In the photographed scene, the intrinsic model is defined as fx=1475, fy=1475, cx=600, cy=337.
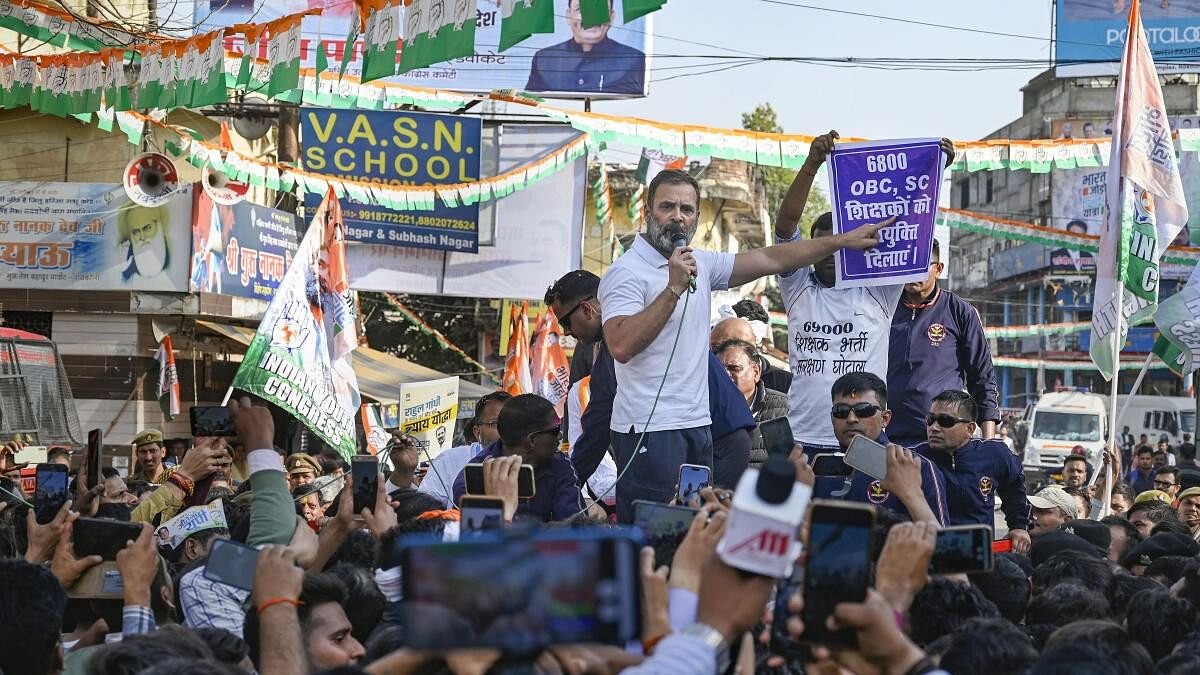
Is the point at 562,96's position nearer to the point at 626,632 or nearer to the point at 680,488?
the point at 680,488

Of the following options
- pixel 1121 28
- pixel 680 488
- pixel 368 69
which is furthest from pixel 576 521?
pixel 1121 28

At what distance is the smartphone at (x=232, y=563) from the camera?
3.56m

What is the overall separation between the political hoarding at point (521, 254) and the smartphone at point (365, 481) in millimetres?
19035

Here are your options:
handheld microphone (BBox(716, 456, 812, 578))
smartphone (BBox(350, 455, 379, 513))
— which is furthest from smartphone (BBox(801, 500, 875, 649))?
smartphone (BBox(350, 455, 379, 513))

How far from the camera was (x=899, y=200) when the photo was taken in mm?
6418

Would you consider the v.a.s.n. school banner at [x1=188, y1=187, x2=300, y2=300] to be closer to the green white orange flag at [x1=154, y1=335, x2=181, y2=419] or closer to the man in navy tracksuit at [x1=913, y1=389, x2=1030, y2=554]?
the green white orange flag at [x1=154, y1=335, x2=181, y2=419]

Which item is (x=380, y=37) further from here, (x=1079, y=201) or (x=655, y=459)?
(x=1079, y=201)

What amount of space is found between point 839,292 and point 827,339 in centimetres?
22

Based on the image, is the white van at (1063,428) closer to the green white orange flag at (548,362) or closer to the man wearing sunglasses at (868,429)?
the green white orange flag at (548,362)

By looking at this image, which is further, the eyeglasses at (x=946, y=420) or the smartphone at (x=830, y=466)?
the eyeglasses at (x=946, y=420)

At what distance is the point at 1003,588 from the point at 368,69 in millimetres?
6477

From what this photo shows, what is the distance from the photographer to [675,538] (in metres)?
3.54

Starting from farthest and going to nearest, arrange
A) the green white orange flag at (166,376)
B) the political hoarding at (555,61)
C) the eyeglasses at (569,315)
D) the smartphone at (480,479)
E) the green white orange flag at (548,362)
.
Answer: the political hoarding at (555,61)
the green white orange flag at (166,376)
the green white orange flag at (548,362)
the eyeglasses at (569,315)
the smartphone at (480,479)

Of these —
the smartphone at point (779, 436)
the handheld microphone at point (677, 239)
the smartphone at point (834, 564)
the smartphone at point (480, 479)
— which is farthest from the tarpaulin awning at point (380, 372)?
the smartphone at point (834, 564)
